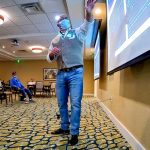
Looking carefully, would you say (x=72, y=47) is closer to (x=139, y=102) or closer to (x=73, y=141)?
(x=139, y=102)

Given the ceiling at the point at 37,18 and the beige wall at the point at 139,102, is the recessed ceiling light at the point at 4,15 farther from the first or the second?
the beige wall at the point at 139,102

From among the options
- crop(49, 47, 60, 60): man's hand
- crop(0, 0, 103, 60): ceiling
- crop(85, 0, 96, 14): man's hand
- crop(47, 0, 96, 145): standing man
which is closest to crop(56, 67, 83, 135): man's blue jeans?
crop(47, 0, 96, 145): standing man

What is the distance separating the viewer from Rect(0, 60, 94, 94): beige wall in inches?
501

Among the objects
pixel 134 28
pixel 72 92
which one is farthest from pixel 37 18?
pixel 134 28

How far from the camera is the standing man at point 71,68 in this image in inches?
79.0

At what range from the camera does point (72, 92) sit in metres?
2.04

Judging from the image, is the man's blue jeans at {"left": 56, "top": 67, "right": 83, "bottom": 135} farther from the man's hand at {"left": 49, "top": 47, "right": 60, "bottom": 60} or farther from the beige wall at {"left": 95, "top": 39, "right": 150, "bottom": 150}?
the beige wall at {"left": 95, "top": 39, "right": 150, "bottom": 150}

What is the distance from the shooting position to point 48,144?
1963 millimetres

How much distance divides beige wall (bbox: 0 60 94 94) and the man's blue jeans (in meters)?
10.5

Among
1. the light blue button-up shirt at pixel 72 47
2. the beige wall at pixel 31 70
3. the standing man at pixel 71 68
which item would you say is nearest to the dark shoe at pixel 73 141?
the standing man at pixel 71 68

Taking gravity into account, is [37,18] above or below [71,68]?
above

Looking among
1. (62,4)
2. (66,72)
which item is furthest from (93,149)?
(62,4)

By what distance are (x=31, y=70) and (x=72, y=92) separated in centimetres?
1155

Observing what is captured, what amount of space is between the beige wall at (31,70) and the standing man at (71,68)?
10.5 meters
